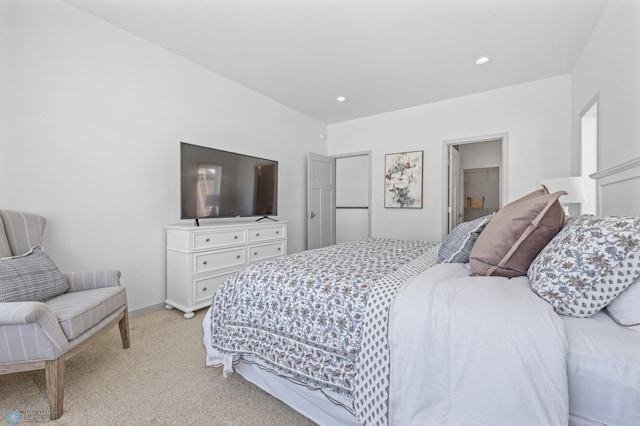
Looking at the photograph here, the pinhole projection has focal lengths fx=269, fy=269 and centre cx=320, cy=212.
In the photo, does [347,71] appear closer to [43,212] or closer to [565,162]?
[565,162]

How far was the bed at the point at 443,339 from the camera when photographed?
30.9 inches

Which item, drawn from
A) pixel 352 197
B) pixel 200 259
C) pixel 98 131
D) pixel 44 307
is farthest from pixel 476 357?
pixel 352 197

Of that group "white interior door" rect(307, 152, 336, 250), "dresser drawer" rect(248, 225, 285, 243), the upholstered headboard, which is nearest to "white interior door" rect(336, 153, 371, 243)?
"white interior door" rect(307, 152, 336, 250)

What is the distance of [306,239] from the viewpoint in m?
4.73

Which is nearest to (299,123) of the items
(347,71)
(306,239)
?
(347,71)

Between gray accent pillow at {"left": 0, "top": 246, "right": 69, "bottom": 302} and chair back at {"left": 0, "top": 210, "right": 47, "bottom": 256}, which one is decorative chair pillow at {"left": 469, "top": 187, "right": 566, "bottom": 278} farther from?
chair back at {"left": 0, "top": 210, "right": 47, "bottom": 256}

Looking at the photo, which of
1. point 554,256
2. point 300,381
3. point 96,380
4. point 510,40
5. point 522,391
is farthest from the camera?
point 510,40

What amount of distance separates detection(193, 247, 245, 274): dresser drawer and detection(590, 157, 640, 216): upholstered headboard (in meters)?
3.23

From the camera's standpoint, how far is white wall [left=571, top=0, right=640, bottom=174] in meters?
1.77

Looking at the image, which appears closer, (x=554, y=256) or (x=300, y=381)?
(x=554, y=256)

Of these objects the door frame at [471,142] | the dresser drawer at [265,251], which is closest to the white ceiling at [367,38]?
the door frame at [471,142]

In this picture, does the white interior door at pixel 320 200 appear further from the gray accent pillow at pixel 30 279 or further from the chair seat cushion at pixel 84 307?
the gray accent pillow at pixel 30 279

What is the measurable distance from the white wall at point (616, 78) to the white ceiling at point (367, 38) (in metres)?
0.23

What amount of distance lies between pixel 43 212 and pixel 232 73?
2.36 m
